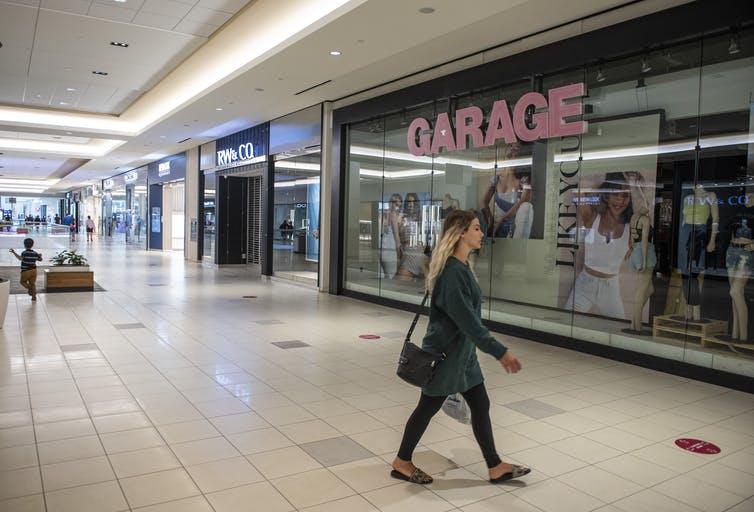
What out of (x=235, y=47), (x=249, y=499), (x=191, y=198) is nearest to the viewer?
(x=249, y=499)

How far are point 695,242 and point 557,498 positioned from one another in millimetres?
4188

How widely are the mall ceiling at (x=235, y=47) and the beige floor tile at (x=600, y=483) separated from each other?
4400 millimetres

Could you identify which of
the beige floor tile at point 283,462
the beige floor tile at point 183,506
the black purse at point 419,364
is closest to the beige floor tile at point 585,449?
the black purse at point 419,364

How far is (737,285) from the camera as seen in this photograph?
5594 millimetres

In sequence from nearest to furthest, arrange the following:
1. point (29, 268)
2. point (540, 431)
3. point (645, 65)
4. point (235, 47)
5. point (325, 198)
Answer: point (540, 431) < point (645, 65) < point (235, 47) < point (29, 268) < point (325, 198)

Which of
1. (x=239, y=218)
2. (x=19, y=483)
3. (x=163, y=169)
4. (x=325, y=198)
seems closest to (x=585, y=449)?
(x=19, y=483)

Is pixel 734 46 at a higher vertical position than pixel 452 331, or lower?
higher

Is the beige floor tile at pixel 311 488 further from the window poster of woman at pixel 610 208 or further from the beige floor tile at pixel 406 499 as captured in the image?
the window poster of woman at pixel 610 208

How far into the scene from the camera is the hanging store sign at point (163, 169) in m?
21.6

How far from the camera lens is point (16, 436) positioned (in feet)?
12.0

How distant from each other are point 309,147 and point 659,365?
8.27 meters

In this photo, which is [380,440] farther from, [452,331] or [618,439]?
[618,439]

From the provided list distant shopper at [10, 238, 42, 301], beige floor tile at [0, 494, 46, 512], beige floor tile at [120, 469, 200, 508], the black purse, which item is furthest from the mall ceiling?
beige floor tile at [0, 494, 46, 512]

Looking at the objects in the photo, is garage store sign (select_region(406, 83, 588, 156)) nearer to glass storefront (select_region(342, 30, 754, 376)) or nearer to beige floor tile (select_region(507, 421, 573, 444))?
glass storefront (select_region(342, 30, 754, 376))
